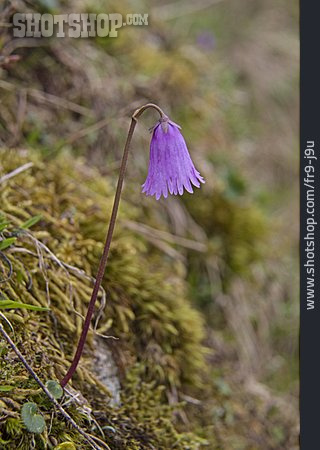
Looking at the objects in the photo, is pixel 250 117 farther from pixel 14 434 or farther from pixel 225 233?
pixel 14 434

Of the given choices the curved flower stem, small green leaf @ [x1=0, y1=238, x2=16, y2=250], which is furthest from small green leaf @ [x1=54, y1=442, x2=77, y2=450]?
small green leaf @ [x1=0, y1=238, x2=16, y2=250]
